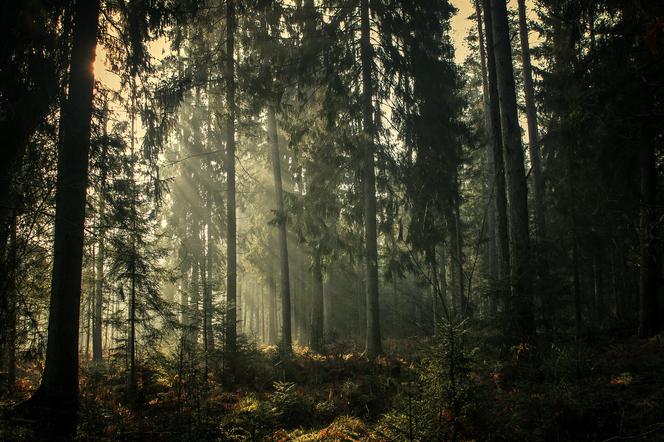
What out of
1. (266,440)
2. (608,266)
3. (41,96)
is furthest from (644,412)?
(608,266)

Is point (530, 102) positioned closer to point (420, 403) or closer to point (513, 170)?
point (513, 170)

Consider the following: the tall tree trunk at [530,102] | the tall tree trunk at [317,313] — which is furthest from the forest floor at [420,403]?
the tall tree trunk at [530,102]

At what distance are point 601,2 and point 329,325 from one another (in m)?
20.4

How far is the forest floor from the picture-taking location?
460 centimetres

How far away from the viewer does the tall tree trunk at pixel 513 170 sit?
7.72m

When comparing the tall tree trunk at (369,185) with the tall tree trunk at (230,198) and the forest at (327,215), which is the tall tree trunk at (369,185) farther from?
the tall tree trunk at (230,198)

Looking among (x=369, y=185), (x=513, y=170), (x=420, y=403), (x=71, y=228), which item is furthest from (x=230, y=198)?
(x=420, y=403)

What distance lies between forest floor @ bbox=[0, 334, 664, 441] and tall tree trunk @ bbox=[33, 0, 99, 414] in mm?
652

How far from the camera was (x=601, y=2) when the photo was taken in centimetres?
952

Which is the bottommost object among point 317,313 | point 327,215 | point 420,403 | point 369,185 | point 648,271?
point 317,313

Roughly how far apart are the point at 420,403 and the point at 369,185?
29.2ft

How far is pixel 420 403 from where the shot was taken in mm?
4355

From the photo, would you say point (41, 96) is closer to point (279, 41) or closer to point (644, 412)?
point (279, 41)

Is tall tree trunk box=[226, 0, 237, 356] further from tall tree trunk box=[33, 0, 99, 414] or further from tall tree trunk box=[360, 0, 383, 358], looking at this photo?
tall tree trunk box=[33, 0, 99, 414]
